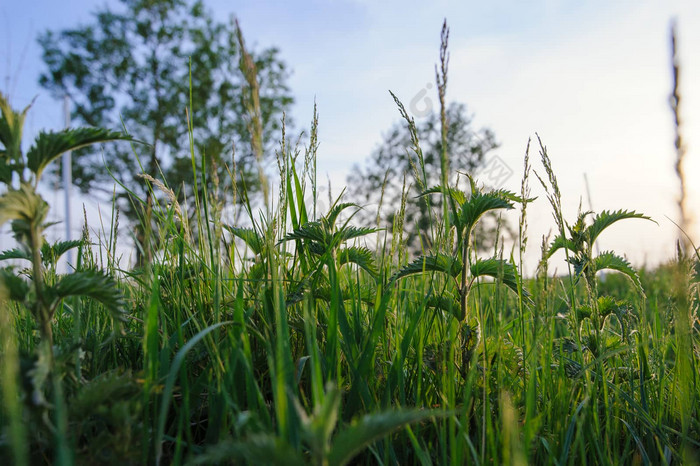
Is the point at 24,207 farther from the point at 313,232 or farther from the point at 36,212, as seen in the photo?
the point at 313,232

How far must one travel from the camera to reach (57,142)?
3.09ft

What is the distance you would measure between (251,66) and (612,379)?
69.6 inches

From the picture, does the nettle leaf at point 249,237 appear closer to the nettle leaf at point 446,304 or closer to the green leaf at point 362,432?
the nettle leaf at point 446,304

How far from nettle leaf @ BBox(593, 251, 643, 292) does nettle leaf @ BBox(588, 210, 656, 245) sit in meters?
0.12

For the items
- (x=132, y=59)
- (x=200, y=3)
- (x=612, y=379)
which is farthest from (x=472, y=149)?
(x=612, y=379)

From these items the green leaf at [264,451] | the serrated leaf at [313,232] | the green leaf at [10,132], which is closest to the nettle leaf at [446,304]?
the serrated leaf at [313,232]

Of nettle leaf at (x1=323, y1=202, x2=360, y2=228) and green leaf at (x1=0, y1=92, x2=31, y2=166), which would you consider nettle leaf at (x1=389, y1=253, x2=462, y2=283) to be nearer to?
nettle leaf at (x1=323, y1=202, x2=360, y2=228)

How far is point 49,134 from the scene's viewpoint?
0.94m

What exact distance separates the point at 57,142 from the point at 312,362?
69 cm

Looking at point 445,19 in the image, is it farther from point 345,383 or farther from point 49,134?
point 345,383

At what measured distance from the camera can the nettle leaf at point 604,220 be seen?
5.78ft

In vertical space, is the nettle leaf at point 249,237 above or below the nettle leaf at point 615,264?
above

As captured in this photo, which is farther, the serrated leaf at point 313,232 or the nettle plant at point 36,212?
the serrated leaf at point 313,232

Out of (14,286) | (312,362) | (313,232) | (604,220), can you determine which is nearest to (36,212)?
(14,286)
